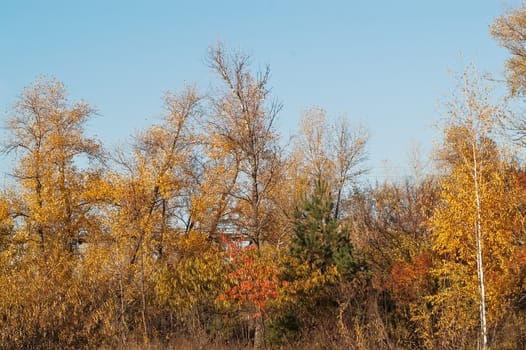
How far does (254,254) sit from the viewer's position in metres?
17.7

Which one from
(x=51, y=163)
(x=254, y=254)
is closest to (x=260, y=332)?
(x=254, y=254)

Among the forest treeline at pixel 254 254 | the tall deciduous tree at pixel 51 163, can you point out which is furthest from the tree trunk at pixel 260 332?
the tall deciduous tree at pixel 51 163

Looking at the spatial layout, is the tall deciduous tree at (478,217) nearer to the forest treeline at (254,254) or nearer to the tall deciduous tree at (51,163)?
the forest treeline at (254,254)

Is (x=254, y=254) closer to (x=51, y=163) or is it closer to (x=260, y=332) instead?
(x=260, y=332)

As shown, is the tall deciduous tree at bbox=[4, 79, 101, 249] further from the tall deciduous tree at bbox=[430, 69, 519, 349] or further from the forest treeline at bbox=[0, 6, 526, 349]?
the tall deciduous tree at bbox=[430, 69, 519, 349]

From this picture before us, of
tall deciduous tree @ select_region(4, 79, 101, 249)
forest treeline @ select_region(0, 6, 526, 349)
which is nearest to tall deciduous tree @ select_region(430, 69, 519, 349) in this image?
forest treeline @ select_region(0, 6, 526, 349)

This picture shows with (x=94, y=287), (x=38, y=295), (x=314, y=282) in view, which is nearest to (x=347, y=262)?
(x=314, y=282)

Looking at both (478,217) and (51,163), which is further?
(51,163)

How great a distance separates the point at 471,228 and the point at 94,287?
30.5 ft

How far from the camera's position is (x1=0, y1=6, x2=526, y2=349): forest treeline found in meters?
13.9

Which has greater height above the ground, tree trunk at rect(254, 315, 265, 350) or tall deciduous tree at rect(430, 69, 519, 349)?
tall deciduous tree at rect(430, 69, 519, 349)

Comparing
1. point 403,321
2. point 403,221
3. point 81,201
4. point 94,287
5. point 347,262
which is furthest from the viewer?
point 81,201

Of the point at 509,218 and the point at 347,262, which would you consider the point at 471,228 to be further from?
the point at 347,262

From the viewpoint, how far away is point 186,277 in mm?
17812
